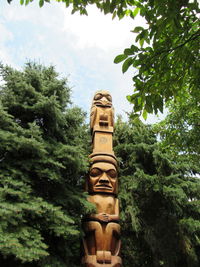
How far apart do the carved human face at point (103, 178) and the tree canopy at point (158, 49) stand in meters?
5.04

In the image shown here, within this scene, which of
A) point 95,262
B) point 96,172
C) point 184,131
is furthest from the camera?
point 184,131

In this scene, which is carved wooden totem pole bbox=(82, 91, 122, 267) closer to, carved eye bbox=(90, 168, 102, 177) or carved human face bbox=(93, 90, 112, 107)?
carved eye bbox=(90, 168, 102, 177)

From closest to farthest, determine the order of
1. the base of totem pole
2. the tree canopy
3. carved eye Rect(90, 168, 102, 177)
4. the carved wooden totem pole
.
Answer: the tree canopy → the base of totem pole → the carved wooden totem pole → carved eye Rect(90, 168, 102, 177)

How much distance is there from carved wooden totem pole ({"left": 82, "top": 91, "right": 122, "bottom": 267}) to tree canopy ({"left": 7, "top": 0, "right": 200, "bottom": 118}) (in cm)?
500

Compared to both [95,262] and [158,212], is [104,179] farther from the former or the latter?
[158,212]

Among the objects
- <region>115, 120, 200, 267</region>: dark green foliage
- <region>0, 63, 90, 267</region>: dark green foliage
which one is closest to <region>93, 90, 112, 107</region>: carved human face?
<region>0, 63, 90, 267</region>: dark green foliage

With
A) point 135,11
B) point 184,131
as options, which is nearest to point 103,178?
point 184,131

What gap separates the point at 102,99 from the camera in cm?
1099

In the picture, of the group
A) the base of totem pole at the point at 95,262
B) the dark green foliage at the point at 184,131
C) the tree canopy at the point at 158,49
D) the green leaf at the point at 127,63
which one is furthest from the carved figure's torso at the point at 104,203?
the green leaf at the point at 127,63

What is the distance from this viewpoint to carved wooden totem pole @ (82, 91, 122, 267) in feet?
24.9

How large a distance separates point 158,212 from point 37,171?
766 cm

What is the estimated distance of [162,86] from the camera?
12.0 ft

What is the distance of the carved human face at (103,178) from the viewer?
8.52m

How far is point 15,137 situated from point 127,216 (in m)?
7.08
